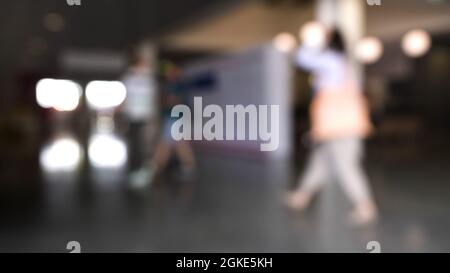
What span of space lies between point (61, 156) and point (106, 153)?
0.91 m

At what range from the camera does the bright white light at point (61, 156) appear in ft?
18.9

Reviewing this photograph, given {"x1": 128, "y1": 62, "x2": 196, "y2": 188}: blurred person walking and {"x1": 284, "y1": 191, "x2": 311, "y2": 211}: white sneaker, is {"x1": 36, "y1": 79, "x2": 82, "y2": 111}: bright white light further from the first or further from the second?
{"x1": 284, "y1": 191, "x2": 311, "y2": 211}: white sneaker

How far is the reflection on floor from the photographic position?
94.2 inches

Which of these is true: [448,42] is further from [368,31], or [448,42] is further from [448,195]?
[448,195]

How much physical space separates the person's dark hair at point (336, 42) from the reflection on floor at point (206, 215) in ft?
3.79

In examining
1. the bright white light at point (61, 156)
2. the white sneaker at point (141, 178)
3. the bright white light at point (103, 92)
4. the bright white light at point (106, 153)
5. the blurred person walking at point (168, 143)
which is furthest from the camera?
the bright white light at point (106, 153)

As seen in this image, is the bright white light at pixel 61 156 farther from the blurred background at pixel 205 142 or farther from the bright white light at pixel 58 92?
the bright white light at pixel 58 92

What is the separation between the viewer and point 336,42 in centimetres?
279

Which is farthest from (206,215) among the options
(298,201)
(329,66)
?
(329,66)

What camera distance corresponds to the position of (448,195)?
12.9 ft

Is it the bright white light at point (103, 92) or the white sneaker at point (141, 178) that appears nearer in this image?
the bright white light at point (103, 92)

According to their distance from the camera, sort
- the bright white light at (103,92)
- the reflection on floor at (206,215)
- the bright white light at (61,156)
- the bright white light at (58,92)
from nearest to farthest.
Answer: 1. the bright white light at (58,92)
2. the reflection on floor at (206,215)
3. the bright white light at (103,92)
4. the bright white light at (61,156)

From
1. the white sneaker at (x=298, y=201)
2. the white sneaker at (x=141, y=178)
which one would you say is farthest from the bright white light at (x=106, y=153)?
the white sneaker at (x=298, y=201)
